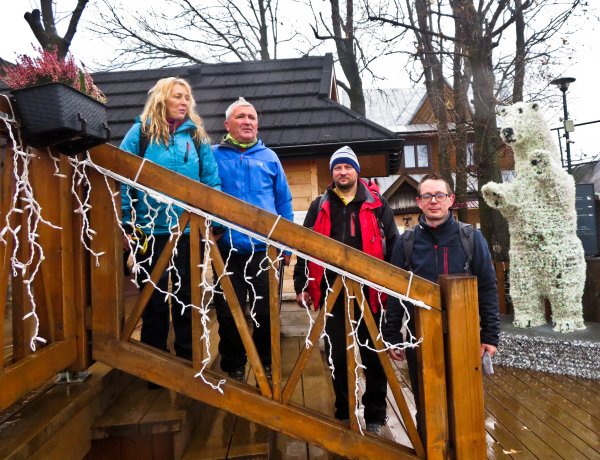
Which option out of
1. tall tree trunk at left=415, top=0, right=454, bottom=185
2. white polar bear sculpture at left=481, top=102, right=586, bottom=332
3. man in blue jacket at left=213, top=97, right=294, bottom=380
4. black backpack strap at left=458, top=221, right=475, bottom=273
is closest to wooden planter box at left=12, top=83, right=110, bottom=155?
man in blue jacket at left=213, top=97, right=294, bottom=380

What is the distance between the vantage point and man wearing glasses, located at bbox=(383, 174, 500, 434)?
7.43 ft

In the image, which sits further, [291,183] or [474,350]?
[291,183]

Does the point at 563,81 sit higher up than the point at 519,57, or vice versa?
the point at 519,57

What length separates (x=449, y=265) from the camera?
2.30 metres

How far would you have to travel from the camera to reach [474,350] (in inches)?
74.7

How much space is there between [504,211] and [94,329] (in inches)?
163

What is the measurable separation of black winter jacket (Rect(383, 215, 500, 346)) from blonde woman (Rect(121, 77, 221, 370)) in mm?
1120

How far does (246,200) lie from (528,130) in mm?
3374

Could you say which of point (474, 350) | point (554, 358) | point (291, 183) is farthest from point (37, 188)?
point (554, 358)

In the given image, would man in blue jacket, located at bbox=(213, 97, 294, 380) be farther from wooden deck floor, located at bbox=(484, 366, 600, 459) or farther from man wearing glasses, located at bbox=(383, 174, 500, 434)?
wooden deck floor, located at bbox=(484, 366, 600, 459)

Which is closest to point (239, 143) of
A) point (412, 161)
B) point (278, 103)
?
point (278, 103)

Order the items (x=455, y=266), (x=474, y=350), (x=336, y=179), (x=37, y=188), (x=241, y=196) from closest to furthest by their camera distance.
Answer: (x=37, y=188) → (x=474, y=350) → (x=455, y=266) → (x=336, y=179) → (x=241, y=196)

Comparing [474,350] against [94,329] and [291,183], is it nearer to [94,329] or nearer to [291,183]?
[94,329]

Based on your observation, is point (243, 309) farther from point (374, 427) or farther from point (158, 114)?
point (158, 114)
